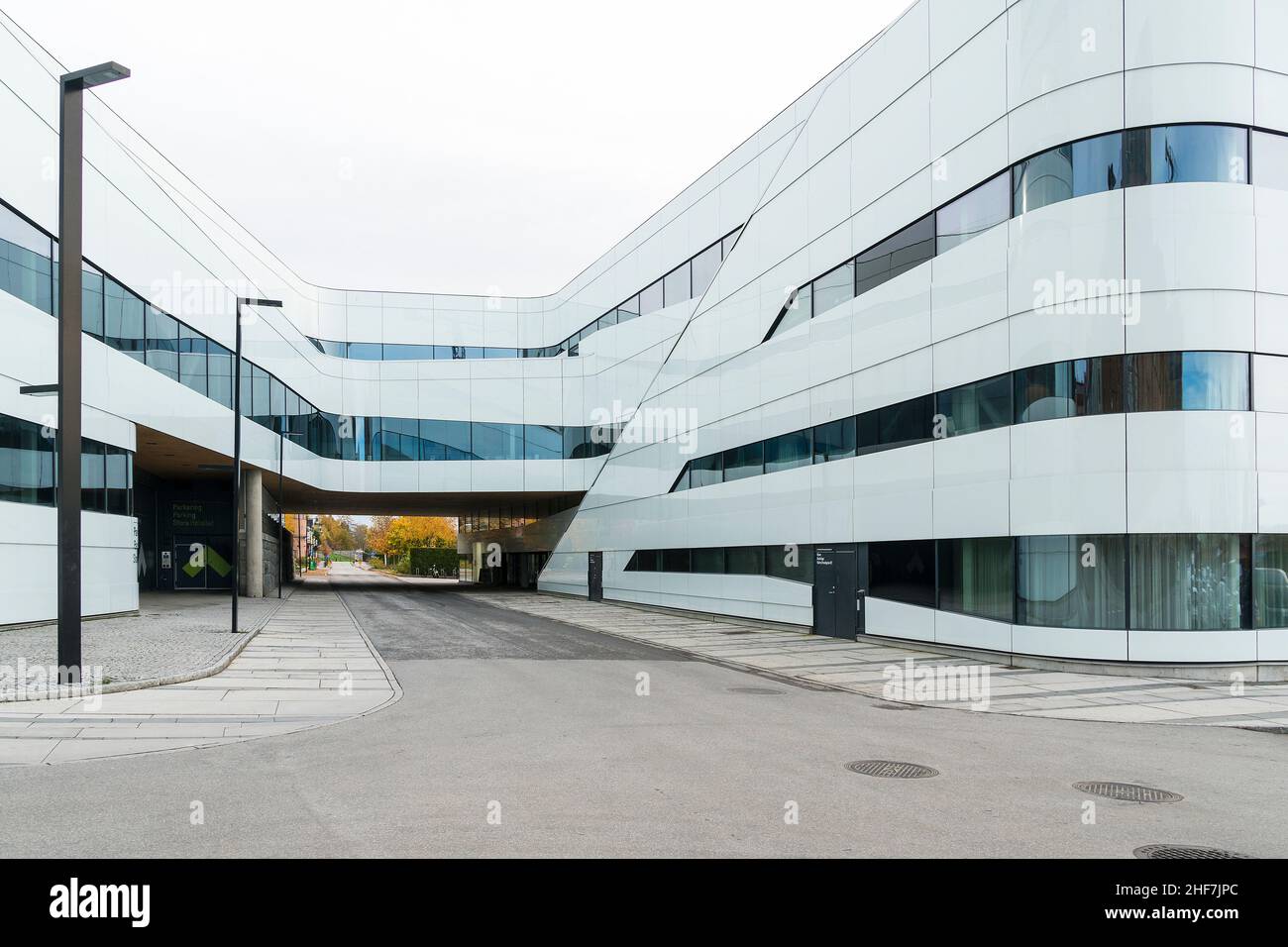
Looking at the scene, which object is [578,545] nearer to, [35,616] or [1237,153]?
[35,616]

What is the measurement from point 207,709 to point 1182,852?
1021 centimetres

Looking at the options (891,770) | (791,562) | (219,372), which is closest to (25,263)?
(219,372)

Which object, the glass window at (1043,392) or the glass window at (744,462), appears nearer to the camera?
the glass window at (1043,392)

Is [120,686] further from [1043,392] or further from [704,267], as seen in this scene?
[704,267]

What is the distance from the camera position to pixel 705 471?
1280 inches

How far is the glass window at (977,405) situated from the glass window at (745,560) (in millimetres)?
9284

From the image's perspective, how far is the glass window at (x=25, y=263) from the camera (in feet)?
62.3

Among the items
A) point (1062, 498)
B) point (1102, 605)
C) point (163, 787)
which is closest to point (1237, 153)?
point (1062, 498)

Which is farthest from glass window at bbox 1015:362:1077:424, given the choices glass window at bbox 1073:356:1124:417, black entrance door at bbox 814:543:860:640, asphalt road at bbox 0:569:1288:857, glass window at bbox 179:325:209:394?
glass window at bbox 179:325:209:394

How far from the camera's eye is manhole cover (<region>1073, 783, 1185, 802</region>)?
796 cm

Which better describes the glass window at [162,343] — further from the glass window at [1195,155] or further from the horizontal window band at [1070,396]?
the glass window at [1195,155]

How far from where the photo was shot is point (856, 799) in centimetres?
764

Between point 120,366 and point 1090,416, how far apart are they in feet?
74.2

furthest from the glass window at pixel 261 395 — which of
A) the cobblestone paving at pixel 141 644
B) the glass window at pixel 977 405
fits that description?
the glass window at pixel 977 405
